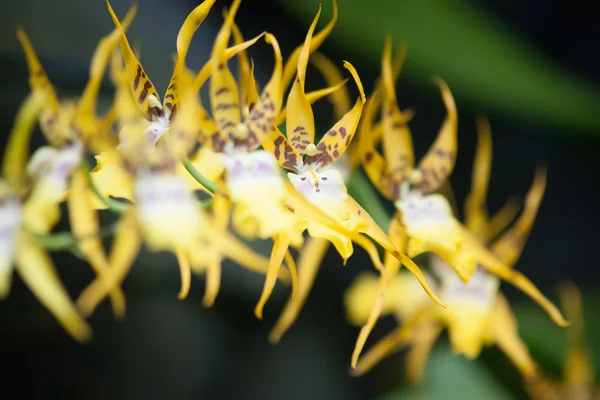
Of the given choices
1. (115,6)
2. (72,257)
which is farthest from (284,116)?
(72,257)

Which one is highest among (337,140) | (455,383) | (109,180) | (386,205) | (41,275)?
(337,140)

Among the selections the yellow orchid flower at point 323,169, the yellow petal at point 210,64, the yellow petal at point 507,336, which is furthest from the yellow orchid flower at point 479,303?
the yellow petal at point 210,64

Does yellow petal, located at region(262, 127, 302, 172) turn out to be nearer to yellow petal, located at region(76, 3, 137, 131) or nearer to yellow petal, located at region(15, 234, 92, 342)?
yellow petal, located at region(76, 3, 137, 131)

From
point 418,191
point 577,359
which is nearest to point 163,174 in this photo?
A: point 418,191

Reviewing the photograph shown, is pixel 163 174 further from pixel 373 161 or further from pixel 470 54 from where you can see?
pixel 470 54

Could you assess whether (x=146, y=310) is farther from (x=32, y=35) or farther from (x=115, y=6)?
(x=115, y=6)

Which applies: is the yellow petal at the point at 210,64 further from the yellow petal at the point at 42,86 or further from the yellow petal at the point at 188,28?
the yellow petal at the point at 42,86

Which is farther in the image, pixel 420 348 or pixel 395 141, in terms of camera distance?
pixel 420 348

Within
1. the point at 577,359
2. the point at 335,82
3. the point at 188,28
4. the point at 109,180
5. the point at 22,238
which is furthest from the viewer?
the point at 577,359
